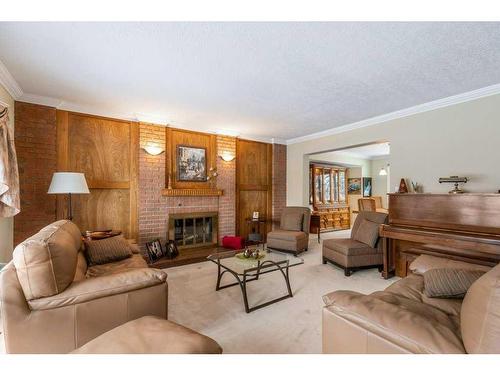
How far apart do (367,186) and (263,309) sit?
6942mm

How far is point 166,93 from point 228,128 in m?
1.80

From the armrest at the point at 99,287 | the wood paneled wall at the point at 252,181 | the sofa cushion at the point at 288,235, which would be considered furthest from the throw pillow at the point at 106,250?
the wood paneled wall at the point at 252,181

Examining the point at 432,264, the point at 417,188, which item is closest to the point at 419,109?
the point at 417,188

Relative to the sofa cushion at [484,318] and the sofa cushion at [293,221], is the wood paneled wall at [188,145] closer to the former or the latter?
the sofa cushion at [293,221]

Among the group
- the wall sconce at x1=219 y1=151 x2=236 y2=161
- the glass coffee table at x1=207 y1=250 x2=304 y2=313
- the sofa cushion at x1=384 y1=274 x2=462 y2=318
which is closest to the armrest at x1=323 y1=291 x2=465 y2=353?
the sofa cushion at x1=384 y1=274 x2=462 y2=318

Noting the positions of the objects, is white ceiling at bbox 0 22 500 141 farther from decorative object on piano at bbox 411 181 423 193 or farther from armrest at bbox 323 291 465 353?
armrest at bbox 323 291 465 353

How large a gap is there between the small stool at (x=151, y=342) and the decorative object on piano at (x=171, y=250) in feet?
8.87

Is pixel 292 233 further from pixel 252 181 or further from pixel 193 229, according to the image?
pixel 193 229

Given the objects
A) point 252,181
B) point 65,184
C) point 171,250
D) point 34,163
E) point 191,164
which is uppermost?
point 191,164

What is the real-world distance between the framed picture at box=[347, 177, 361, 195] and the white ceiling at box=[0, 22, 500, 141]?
184 inches

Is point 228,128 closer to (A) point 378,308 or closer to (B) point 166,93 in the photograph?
(B) point 166,93

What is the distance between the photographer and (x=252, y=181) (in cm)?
533

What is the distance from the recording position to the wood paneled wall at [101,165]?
3463 millimetres

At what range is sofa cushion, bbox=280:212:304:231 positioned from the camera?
4695 mm
